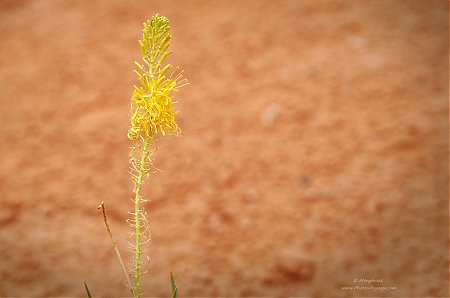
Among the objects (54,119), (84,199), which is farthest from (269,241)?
(54,119)

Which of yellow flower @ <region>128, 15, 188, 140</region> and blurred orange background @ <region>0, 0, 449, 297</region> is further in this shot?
blurred orange background @ <region>0, 0, 449, 297</region>

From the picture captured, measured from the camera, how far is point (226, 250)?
2074 mm

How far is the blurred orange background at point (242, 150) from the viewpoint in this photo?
2.00 m

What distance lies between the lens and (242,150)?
235cm

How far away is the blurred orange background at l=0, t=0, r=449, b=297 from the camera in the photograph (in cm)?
200

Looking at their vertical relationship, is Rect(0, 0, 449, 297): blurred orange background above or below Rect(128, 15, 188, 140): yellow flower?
above

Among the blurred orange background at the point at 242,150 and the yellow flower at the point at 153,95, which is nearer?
the yellow flower at the point at 153,95

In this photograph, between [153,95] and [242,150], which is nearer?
[153,95]

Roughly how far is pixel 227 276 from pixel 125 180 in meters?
0.66

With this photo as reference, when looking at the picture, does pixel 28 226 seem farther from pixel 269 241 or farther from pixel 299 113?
pixel 299 113

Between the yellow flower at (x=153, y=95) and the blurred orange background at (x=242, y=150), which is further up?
the blurred orange background at (x=242, y=150)

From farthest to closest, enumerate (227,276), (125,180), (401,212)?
1. (125,180)
2. (401,212)
3. (227,276)

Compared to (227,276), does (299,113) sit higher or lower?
higher

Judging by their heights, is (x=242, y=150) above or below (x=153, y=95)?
above
